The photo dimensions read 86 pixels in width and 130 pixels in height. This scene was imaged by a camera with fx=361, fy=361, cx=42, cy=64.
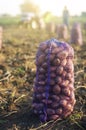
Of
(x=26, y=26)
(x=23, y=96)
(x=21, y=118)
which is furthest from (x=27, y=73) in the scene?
(x=26, y=26)

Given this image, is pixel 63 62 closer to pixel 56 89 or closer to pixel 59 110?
pixel 56 89

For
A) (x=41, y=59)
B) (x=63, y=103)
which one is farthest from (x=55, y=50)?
(x=63, y=103)

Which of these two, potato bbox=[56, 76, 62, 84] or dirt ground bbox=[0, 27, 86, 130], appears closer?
potato bbox=[56, 76, 62, 84]

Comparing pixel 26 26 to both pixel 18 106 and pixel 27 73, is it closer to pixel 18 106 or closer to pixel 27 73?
pixel 27 73

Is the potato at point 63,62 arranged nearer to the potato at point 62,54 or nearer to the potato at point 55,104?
the potato at point 62,54

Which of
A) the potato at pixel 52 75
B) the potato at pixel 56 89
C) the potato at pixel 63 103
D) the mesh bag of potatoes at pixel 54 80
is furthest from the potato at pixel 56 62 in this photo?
the potato at pixel 63 103

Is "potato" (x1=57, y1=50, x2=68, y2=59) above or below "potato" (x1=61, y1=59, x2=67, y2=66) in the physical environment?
above

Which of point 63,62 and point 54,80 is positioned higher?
point 63,62

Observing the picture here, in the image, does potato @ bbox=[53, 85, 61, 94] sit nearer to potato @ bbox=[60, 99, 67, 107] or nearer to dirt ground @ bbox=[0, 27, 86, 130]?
potato @ bbox=[60, 99, 67, 107]

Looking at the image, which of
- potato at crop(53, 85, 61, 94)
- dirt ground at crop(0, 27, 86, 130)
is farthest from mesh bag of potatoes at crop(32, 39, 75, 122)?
dirt ground at crop(0, 27, 86, 130)
